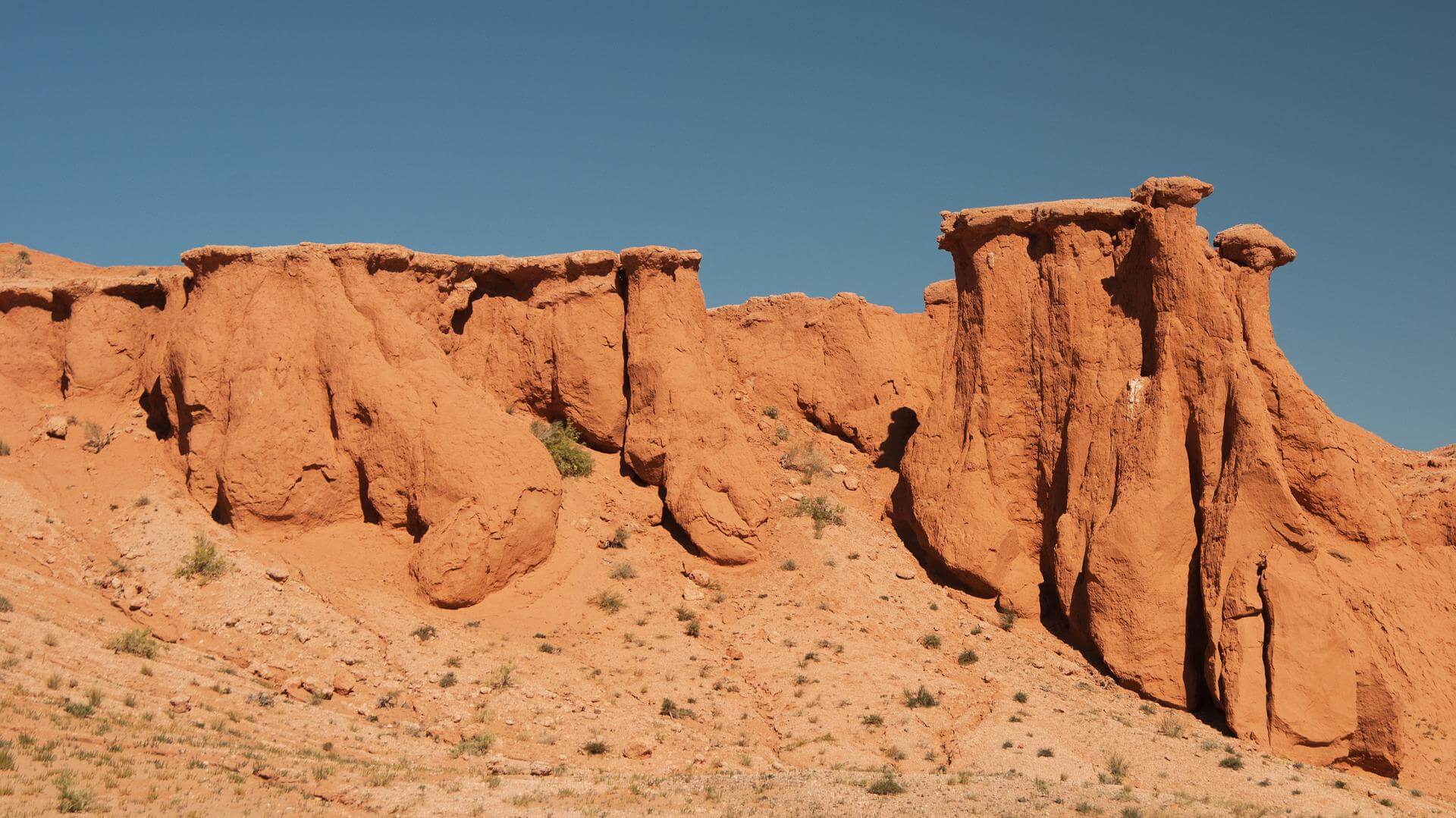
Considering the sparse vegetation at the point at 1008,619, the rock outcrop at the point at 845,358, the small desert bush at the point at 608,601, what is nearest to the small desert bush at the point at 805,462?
the rock outcrop at the point at 845,358

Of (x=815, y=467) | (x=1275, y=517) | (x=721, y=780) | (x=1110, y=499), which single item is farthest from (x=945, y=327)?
(x=721, y=780)

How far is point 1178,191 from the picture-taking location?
773 inches

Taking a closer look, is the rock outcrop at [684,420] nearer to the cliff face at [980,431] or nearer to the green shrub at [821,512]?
the cliff face at [980,431]

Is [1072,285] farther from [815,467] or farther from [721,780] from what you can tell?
[721,780]

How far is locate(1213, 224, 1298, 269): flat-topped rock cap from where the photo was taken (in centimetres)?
1966

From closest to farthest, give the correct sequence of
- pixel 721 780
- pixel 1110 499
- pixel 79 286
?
pixel 721 780 → pixel 1110 499 → pixel 79 286

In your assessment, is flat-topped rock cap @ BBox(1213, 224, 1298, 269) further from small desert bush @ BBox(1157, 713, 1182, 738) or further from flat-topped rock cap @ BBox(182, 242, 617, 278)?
flat-topped rock cap @ BBox(182, 242, 617, 278)

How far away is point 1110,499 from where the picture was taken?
63.8 feet

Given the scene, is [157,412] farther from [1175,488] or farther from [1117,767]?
[1175,488]

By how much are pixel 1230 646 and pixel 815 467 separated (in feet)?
30.5

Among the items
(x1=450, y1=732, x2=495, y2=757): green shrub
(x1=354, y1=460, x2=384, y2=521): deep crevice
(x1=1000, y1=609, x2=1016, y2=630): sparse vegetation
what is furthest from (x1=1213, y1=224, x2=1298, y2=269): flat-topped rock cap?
(x1=354, y1=460, x2=384, y2=521): deep crevice

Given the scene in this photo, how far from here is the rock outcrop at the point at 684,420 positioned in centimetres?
2144

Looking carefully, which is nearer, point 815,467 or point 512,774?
point 512,774

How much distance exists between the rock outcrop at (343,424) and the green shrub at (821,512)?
5.01 meters
